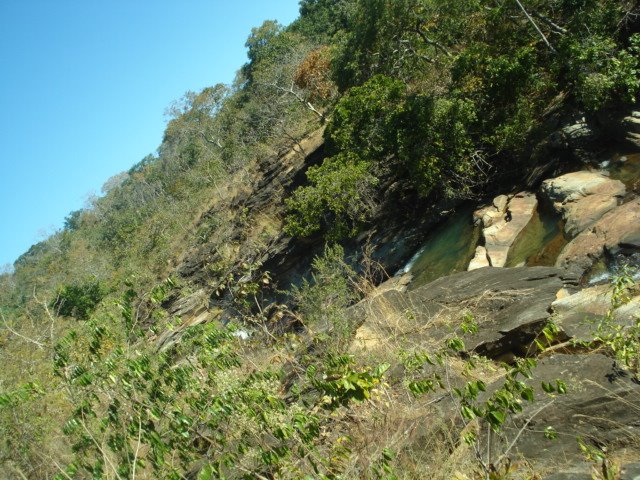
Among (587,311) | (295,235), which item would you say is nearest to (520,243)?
(587,311)

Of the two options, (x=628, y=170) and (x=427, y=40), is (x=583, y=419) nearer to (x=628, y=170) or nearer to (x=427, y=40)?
(x=628, y=170)

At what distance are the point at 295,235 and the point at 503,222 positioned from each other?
8.60 meters

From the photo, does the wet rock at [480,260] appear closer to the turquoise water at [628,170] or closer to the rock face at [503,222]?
the rock face at [503,222]

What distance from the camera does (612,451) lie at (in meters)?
4.55

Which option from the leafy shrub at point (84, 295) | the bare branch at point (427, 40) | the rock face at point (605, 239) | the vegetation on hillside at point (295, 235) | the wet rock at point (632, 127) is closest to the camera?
the vegetation on hillside at point (295, 235)

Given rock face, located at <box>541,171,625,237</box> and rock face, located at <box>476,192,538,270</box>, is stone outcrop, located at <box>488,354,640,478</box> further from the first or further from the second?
rock face, located at <box>476,192,538,270</box>

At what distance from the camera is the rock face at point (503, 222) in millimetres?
12727

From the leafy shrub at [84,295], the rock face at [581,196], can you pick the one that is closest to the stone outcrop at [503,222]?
the rock face at [581,196]

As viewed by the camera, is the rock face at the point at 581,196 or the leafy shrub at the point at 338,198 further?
the leafy shrub at the point at 338,198

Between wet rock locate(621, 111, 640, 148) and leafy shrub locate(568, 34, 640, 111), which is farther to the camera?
leafy shrub locate(568, 34, 640, 111)

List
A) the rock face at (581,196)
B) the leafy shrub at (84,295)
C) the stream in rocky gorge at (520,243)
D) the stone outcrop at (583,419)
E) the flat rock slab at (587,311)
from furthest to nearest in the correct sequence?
the leafy shrub at (84,295), the stream in rocky gorge at (520,243), the rock face at (581,196), the flat rock slab at (587,311), the stone outcrop at (583,419)

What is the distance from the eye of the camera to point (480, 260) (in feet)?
42.2

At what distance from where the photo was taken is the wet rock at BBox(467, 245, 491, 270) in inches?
499

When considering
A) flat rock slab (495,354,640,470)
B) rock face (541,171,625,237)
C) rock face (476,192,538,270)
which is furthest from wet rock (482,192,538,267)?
flat rock slab (495,354,640,470)
